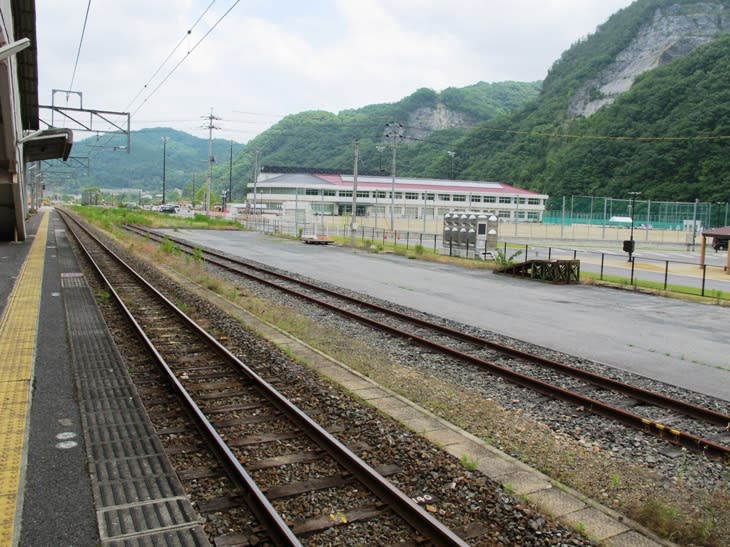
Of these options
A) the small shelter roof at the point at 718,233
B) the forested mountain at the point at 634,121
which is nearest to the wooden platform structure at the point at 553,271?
the small shelter roof at the point at 718,233

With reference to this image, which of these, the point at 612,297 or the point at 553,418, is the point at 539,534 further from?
the point at 612,297

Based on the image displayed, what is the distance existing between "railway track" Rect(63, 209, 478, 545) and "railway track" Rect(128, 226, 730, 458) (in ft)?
11.8

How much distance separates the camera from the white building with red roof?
94438 mm

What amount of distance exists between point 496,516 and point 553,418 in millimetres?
3033

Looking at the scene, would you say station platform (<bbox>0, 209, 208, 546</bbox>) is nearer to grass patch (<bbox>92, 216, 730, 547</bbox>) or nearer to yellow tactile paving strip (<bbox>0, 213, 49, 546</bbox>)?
yellow tactile paving strip (<bbox>0, 213, 49, 546</bbox>)

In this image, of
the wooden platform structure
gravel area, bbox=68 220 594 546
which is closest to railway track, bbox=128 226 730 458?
gravel area, bbox=68 220 594 546

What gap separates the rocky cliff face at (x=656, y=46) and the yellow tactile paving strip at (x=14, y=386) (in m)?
127

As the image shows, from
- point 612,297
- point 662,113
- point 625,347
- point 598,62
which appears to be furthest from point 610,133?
point 625,347

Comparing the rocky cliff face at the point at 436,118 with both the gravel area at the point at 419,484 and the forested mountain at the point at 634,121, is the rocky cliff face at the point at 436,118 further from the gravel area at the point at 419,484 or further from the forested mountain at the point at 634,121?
the gravel area at the point at 419,484

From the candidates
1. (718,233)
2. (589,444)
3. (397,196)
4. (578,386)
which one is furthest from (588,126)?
(589,444)

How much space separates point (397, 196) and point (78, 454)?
90967 mm

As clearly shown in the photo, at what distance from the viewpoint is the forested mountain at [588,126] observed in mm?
76312

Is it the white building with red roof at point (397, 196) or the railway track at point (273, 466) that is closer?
the railway track at point (273, 466)

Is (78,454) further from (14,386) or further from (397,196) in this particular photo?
(397,196)
